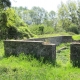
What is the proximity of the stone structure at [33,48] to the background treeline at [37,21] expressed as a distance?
490cm

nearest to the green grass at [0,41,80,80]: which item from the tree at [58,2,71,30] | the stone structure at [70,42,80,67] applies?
the stone structure at [70,42,80,67]

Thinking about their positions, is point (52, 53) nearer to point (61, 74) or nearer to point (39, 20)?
point (61, 74)

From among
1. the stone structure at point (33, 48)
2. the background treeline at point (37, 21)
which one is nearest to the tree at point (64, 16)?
the background treeline at point (37, 21)

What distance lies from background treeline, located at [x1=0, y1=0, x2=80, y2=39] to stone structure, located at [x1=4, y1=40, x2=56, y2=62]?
4899 millimetres

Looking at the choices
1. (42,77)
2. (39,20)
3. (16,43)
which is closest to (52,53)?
(16,43)

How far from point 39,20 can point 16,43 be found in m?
73.9

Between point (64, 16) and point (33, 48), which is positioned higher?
point (64, 16)

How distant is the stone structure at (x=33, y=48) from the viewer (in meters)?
10.7

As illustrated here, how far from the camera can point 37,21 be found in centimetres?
8588

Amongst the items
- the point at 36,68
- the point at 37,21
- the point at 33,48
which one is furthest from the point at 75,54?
the point at 37,21

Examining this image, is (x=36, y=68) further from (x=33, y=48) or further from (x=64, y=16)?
(x=64, y=16)

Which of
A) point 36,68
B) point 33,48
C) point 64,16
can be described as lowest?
point 36,68

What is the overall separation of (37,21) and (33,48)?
246 ft

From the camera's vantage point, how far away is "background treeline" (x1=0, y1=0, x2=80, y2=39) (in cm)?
2306
